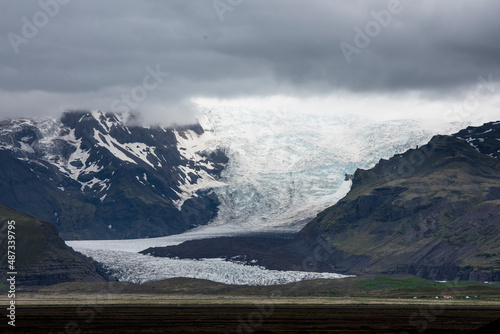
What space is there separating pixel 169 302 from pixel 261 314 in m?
45.2

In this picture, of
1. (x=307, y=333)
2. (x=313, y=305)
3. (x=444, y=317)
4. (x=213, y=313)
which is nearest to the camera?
(x=307, y=333)

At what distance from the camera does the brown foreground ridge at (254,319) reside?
11772 cm

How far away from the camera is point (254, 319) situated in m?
138

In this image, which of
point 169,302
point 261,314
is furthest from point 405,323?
point 169,302

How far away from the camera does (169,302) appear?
623 ft

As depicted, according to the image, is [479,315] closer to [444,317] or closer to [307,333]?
[444,317]

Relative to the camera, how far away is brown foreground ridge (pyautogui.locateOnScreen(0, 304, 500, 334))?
11772 cm

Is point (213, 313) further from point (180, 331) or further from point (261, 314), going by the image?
point (180, 331)

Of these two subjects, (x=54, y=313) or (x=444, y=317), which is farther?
(x=54, y=313)

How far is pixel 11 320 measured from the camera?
131 metres

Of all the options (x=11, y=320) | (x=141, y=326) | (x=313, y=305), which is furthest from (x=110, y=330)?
(x=313, y=305)

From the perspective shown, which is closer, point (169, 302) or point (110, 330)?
point (110, 330)

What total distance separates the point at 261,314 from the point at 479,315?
133 ft

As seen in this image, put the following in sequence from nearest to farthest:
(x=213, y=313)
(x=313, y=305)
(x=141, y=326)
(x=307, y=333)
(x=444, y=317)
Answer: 1. (x=307, y=333)
2. (x=141, y=326)
3. (x=444, y=317)
4. (x=213, y=313)
5. (x=313, y=305)
